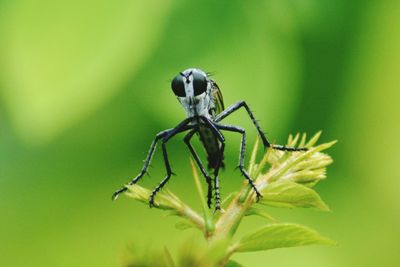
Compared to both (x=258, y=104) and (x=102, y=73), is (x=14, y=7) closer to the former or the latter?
(x=102, y=73)

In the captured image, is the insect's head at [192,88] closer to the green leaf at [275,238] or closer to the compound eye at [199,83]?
the compound eye at [199,83]

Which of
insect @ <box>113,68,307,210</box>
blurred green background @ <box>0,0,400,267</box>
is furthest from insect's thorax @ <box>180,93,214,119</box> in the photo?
blurred green background @ <box>0,0,400,267</box>

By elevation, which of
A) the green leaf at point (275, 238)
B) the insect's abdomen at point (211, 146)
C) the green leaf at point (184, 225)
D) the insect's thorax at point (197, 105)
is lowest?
the green leaf at point (275, 238)

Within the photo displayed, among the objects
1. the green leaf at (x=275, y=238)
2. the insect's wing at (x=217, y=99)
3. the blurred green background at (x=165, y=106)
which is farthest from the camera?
the blurred green background at (x=165, y=106)

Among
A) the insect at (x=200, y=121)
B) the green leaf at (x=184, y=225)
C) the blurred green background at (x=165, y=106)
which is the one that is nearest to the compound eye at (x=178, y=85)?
the insect at (x=200, y=121)

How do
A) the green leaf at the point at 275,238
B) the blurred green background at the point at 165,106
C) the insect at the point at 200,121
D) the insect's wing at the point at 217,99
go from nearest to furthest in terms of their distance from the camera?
1. the green leaf at the point at 275,238
2. the insect at the point at 200,121
3. the insect's wing at the point at 217,99
4. the blurred green background at the point at 165,106

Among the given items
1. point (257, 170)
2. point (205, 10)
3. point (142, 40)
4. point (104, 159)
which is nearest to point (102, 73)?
point (142, 40)

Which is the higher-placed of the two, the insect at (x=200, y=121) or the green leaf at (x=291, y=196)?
the insect at (x=200, y=121)
